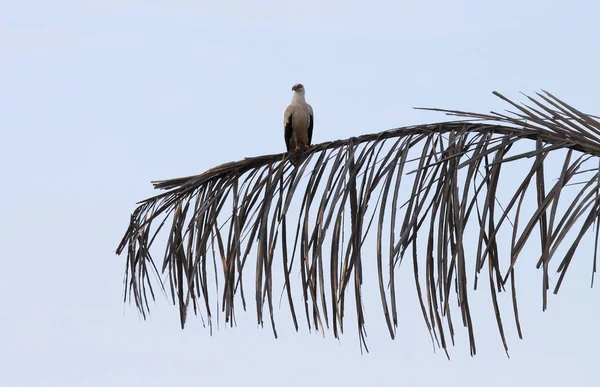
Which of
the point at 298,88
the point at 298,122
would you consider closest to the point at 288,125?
the point at 298,122

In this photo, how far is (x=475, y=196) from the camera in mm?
3742

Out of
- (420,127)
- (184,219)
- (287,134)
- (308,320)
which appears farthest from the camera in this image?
Answer: (287,134)

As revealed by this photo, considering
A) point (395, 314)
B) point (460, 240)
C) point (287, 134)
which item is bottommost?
point (395, 314)

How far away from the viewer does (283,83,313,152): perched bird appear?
8.68m

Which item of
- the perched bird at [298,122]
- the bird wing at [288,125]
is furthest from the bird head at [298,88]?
the bird wing at [288,125]

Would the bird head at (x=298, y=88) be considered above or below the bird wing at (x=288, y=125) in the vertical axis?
above

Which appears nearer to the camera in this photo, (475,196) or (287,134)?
(475,196)

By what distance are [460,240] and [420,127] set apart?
0.78 metres

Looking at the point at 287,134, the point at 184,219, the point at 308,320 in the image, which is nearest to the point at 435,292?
the point at 308,320

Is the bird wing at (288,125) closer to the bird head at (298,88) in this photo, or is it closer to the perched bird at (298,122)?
the perched bird at (298,122)

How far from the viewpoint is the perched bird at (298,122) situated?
868 centimetres

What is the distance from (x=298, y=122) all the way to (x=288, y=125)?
107 mm

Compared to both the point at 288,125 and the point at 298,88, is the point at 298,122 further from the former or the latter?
the point at 298,88

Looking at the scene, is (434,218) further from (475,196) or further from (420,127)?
(420,127)
